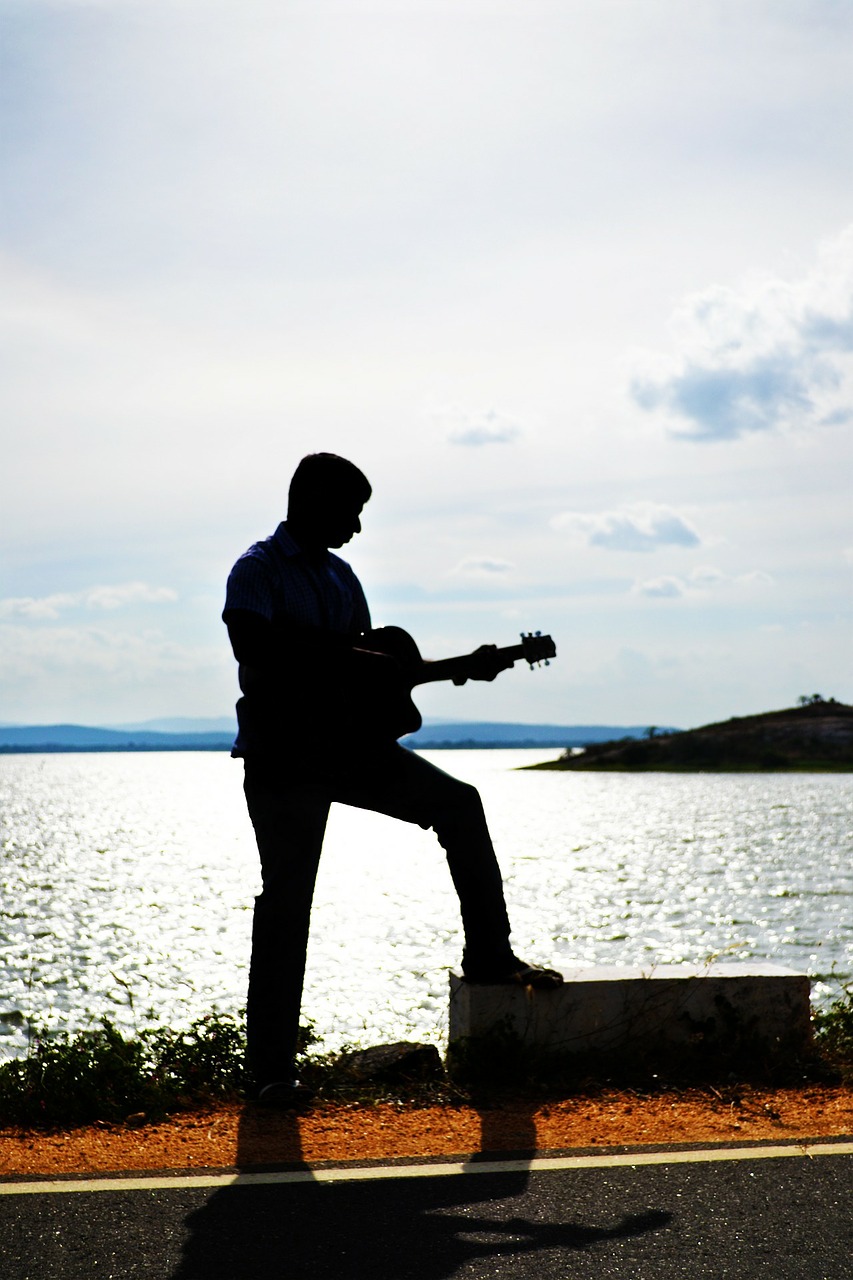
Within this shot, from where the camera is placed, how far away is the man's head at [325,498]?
5.67 meters

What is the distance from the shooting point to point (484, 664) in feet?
19.1

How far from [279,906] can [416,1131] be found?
111 centimetres

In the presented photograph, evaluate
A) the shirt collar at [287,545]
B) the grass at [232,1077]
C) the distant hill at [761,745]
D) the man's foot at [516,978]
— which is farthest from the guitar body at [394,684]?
the distant hill at [761,745]

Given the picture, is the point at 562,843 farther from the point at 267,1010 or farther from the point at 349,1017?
the point at 267,1010

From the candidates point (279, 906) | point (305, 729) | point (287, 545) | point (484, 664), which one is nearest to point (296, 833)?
point (279, 906)

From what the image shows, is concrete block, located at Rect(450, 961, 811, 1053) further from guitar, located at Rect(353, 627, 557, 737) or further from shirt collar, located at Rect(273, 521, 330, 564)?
shirt collar, located at Rect(273, 521, 330, 564)

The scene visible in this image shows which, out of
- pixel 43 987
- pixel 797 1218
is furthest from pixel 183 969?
pixel 797 1218

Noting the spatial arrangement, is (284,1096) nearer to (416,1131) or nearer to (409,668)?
(416,1131)

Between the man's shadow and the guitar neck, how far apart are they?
2056 mm

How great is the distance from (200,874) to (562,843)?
97.7 ft

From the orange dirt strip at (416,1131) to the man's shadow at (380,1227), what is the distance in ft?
1.01

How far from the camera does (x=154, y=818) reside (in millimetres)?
114375

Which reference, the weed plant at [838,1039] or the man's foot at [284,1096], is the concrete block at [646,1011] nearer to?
the weed plant at [838,1039]

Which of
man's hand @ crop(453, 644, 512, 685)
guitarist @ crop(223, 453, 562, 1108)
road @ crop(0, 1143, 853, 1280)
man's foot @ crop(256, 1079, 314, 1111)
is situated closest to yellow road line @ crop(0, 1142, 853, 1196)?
road @ crop(0, 1143, 853, 1280)
